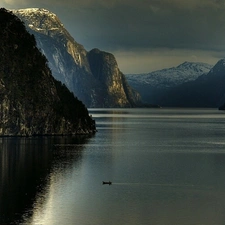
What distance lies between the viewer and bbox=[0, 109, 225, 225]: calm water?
6875 centimetres

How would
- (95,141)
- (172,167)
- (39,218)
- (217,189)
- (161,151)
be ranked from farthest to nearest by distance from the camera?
(95,141)
(161,151)
(172,167)
(217,189)
(39,218)

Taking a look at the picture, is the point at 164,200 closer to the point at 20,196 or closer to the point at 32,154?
the point at 20,196

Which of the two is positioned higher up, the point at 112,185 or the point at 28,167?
the point at 28,167

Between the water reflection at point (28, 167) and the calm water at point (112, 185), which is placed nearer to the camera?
the calm water at point (112, 185)

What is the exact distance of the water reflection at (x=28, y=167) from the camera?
7351cm

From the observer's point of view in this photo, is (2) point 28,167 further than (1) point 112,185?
Yes

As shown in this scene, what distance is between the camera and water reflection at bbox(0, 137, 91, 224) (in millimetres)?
73506

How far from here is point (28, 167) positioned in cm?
10844

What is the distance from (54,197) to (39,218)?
12.2 m

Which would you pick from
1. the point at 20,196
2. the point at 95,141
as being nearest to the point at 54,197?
the point at 20,196

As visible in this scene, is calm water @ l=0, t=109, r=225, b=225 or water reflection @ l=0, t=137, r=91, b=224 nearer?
calm water @ l=0, t=109, r=225, b=225

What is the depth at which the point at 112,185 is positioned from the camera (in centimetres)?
9069

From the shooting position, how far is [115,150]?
149125mm

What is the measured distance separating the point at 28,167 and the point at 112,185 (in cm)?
2338
